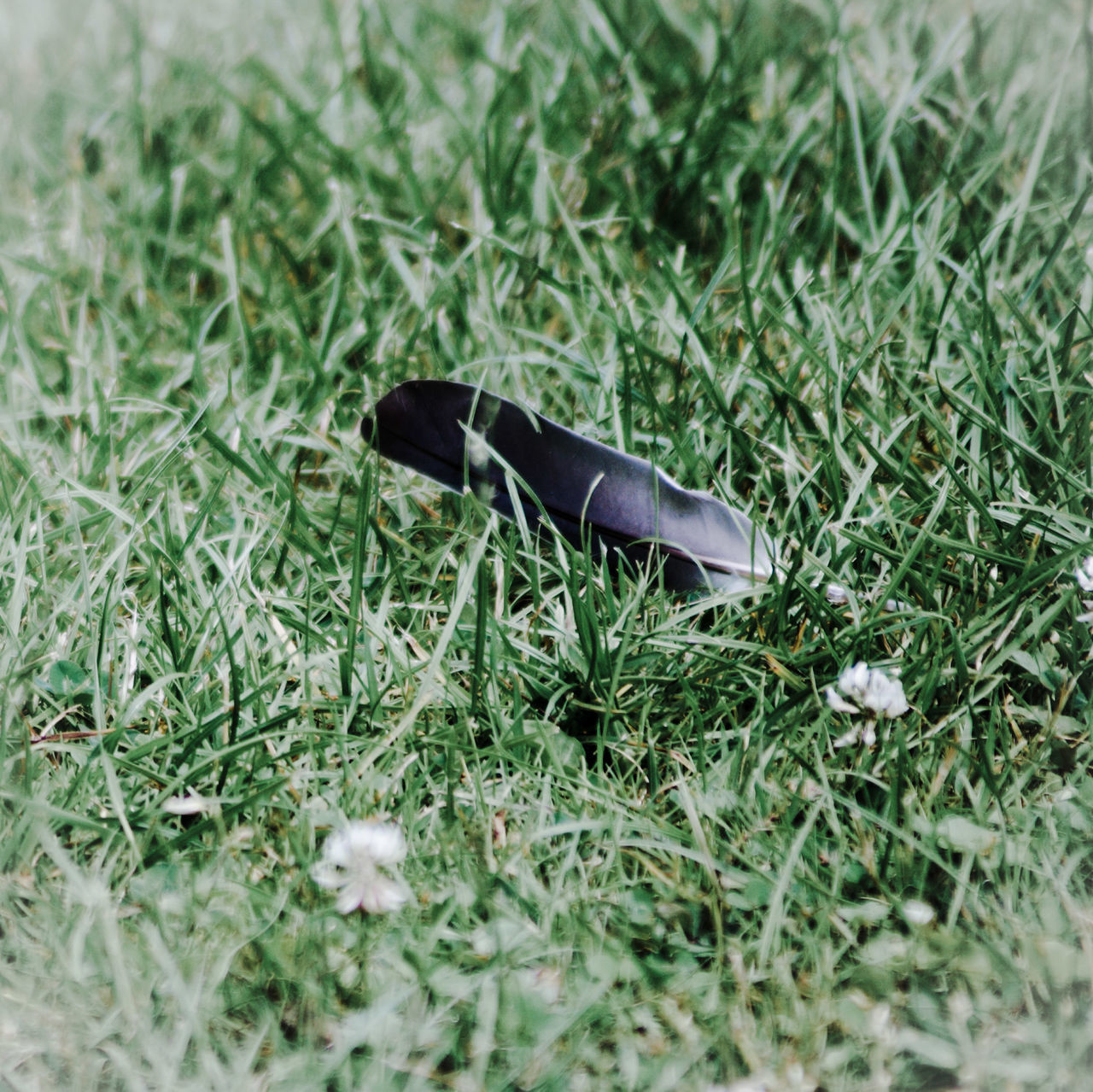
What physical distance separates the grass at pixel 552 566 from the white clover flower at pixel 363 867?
0.12ft

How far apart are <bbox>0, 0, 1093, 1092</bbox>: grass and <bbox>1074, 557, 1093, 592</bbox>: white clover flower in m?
0.04

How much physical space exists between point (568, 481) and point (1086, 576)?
77cm

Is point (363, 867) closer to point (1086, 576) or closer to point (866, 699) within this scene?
point (866, 699)

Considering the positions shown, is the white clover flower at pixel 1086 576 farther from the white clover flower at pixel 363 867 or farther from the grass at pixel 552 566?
the white clover flower at pixel 363 867

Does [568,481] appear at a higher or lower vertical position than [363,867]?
higher

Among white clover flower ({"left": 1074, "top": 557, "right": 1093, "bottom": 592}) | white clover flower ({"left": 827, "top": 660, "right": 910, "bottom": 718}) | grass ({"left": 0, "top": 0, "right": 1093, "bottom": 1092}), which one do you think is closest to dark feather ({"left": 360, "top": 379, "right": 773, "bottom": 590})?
grass ({"left": 0, "top": 0, "right": 1093, "bottom": 1092})

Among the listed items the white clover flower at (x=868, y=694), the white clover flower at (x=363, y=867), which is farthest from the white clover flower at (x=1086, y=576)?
the white clover flower at (x=363, y=867)

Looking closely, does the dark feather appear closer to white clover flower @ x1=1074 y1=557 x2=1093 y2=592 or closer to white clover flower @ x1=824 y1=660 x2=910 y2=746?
white clover flower @ x1=824 y1=660 x2=910 y2=746

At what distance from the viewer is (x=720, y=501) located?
162 cm

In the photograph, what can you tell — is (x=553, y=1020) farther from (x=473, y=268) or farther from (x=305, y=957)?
(x=473, y=268)

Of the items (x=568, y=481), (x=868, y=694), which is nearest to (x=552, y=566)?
(x=568, y=481)

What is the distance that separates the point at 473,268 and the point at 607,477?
0.73 m

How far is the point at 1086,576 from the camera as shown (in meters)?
1.43

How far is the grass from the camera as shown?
118 centimetres
